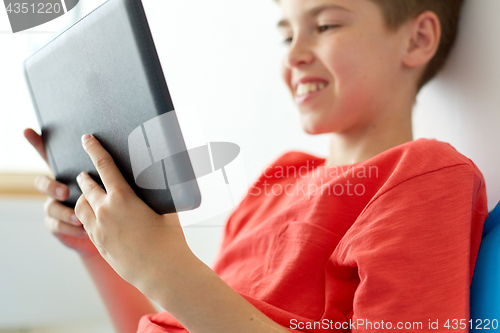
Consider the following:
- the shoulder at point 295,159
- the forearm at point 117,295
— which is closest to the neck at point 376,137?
the shoulder at point 295,159

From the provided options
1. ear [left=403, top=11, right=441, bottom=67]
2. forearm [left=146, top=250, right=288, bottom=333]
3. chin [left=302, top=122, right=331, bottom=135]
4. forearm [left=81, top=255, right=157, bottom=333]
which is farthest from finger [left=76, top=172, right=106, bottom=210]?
ear [left=403, top=11, right=441, bottom=67]

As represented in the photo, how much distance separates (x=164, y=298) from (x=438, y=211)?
1.01 ft

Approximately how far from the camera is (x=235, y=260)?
629 mm

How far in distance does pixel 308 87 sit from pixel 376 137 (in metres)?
0.14

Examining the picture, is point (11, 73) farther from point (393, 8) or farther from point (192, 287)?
point (393, 8)

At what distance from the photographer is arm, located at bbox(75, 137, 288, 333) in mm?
419

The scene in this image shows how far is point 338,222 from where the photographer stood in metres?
0.51

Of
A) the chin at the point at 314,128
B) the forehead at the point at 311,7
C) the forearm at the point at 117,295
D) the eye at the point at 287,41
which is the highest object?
the forehead at the point at 311,7

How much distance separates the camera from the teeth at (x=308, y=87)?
0.64m

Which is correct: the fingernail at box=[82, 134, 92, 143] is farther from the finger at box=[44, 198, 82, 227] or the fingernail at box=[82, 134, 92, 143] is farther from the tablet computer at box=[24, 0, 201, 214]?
the finger at box=[44, 198, 82, 227]

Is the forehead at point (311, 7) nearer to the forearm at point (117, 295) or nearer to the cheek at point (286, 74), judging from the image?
the cheek at point (286, 74)

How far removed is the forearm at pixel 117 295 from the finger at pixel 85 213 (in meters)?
0.22

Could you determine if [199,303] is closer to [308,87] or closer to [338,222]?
[338,222]

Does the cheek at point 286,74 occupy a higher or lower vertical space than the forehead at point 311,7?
lower
